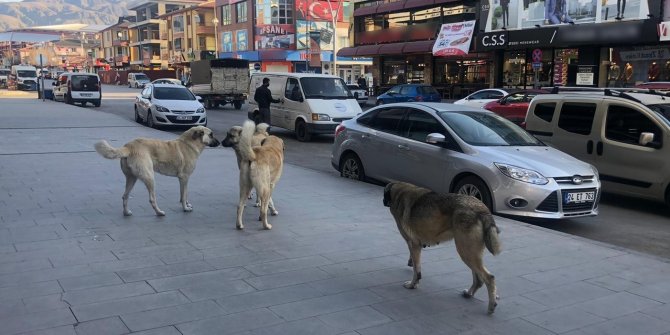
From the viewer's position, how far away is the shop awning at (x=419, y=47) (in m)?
35.7

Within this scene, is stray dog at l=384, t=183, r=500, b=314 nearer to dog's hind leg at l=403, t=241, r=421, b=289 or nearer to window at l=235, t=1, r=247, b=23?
dog's hind leg at l=403, t=241, r=421, b=289

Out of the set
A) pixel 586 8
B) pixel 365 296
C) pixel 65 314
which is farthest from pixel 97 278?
pixel 586 8

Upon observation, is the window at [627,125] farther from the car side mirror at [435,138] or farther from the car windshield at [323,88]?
the car windshield at [323,88]

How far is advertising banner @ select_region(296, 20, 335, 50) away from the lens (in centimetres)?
6059

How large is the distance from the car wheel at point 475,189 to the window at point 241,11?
2369 inches

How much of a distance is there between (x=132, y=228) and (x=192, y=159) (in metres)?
1.17

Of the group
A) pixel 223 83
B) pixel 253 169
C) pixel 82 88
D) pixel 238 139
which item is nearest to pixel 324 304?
pixel 253 169

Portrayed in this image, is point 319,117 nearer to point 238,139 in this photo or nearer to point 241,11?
point 238,139

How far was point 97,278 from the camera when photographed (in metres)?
4.61

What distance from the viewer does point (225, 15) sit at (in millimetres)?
68500

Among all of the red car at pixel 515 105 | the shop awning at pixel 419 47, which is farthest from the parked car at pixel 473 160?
the shop awning at pixel 419 47

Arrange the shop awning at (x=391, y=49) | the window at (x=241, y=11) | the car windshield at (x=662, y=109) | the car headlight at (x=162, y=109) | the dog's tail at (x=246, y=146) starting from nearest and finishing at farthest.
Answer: the dog's tail at (x=246, y=146) → the car windshield at (x=662, y=109) → the car headlight at (x=162, y=109) → the shop awning at (x=391, y=49) → the window at (x=241, y=11)

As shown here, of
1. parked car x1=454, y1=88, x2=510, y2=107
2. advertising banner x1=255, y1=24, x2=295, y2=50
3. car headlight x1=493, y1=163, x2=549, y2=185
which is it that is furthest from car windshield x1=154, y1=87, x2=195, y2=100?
advertising banner x1=255, y1=24, x2=295, y2=50

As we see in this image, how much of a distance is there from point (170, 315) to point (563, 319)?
2.82 meters
